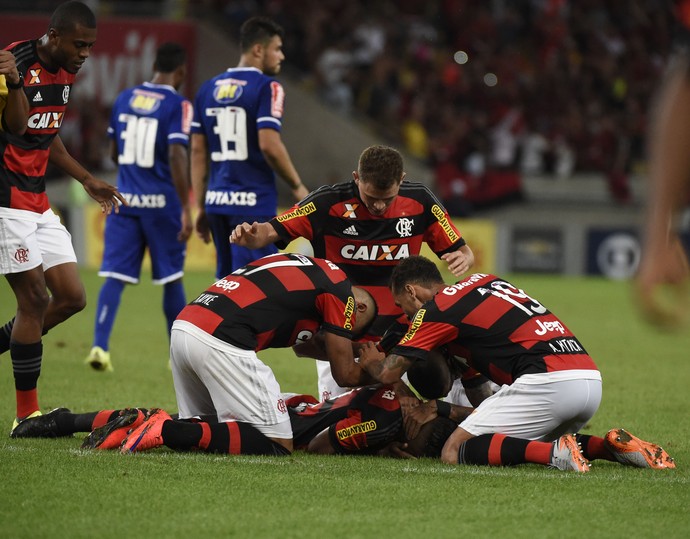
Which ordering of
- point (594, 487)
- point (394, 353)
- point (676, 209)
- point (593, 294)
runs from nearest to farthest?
point (676, 209), point (594, 487), point (394, 353), point (593, 294)

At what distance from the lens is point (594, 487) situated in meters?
4.87

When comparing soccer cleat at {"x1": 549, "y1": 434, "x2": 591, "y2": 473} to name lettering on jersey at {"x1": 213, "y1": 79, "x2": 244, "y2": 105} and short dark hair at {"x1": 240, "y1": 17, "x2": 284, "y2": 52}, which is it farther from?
short dark hair at {"x1": 240, "y1": 17, "x2": 284, "y2": 52}

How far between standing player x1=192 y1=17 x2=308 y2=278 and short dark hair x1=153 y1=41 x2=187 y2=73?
67 centimetres

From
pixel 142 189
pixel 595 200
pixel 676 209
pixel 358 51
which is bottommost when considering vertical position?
pixel 676 209

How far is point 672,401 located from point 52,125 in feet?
15.1

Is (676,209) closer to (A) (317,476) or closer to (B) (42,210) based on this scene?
(A) (317,476)

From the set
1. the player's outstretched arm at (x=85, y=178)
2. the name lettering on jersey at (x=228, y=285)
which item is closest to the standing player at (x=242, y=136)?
the player's outstretched arm at (x=85, y=178)

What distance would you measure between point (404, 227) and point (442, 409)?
139cm

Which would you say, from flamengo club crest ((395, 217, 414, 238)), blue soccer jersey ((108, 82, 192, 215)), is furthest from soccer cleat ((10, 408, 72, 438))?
blue soccer jersey ((108, 82, 192, 215))

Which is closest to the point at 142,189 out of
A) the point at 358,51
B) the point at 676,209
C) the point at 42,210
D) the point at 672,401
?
the point at 42,210

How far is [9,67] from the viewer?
208 inches

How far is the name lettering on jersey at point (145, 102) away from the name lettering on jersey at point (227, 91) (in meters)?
0.78

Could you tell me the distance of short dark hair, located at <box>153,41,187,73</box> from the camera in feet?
29.3

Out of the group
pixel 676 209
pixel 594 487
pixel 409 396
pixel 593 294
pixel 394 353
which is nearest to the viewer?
pixel 676 209
